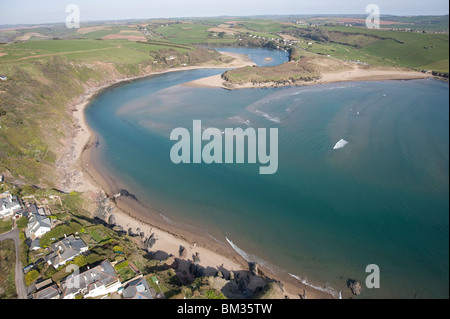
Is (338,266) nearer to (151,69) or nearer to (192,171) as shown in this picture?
(192,171)

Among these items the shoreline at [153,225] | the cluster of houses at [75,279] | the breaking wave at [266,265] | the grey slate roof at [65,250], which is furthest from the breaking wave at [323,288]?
the grey slate roof at [65,250]

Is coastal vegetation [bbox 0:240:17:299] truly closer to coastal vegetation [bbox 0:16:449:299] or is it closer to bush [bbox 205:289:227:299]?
coastal vegetation [bbox 0:16:449:299]

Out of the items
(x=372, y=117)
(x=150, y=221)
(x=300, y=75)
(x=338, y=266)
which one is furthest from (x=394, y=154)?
(x=300, y=75)

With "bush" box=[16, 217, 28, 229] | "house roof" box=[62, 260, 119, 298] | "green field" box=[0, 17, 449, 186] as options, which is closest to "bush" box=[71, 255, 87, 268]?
"house roof" box=[62, 260, 119, 298]

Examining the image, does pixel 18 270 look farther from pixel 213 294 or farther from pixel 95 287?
pixel 213 294

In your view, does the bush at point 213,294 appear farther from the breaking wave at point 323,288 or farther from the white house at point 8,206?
the white house at point 8,206

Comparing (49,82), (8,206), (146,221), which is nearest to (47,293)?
(8,206)
